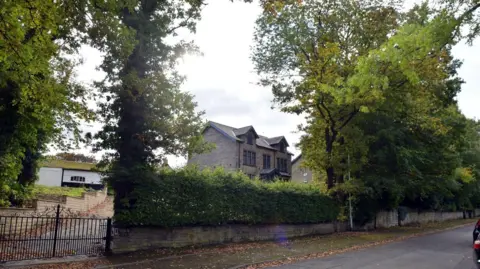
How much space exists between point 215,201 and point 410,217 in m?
25.0

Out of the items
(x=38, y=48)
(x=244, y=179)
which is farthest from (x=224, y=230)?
(x=38, y=48)

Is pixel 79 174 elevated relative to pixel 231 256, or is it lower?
elevated

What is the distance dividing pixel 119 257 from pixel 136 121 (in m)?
4.65

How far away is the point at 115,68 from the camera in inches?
494

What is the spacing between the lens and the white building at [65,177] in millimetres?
45000

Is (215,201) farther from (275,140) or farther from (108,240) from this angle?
(275,140)

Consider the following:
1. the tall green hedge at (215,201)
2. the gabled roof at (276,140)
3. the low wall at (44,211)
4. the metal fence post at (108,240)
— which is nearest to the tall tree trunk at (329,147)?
the tall green hedge at (215,201)

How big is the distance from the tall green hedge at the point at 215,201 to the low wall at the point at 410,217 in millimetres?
8152

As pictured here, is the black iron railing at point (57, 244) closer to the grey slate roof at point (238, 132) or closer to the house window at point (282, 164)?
the grey slate roof at point (238, 132)

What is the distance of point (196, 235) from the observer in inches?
564

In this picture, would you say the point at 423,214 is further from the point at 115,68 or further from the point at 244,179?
the point at 115,68

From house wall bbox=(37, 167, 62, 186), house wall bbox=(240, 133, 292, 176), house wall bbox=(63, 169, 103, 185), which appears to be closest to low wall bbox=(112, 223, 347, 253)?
house wall bbox=(240, 133, 292, 176)

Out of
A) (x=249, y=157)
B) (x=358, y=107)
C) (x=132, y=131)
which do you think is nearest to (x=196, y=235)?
(x=132, y=131)

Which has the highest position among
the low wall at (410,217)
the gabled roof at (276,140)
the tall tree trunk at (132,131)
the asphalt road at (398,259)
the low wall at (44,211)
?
the gabled roof at (276,140)
